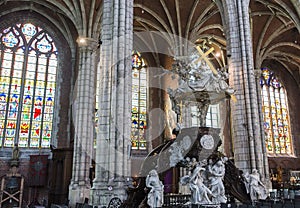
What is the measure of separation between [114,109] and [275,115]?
64.5 ft

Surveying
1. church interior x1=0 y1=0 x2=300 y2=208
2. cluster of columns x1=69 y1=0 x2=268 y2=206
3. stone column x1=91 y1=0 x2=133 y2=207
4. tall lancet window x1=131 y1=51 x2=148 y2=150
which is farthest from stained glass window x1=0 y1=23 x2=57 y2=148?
stone column x1=91 y1=0 x2=133 y2=207

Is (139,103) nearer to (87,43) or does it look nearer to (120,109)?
(87,43)

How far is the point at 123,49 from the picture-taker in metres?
10.2

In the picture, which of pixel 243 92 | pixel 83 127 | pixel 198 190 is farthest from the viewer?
pixel 83 127

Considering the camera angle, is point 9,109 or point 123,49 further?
point 9,109

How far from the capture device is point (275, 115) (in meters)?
25.2

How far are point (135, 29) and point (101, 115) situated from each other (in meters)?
12.3

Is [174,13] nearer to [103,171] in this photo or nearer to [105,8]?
[105,8]

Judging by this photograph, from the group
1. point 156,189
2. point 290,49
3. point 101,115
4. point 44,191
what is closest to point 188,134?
point 156,189

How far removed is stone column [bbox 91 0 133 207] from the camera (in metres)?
9.20

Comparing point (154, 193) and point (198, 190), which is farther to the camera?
point (198, 190)

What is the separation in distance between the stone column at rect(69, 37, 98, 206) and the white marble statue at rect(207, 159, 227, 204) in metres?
7.14

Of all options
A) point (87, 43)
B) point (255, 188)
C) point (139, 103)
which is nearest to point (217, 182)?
point (255, 188)

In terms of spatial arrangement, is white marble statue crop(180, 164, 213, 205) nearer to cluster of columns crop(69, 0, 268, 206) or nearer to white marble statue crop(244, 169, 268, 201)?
white marble statue crop(244, 169, 268, 201)
